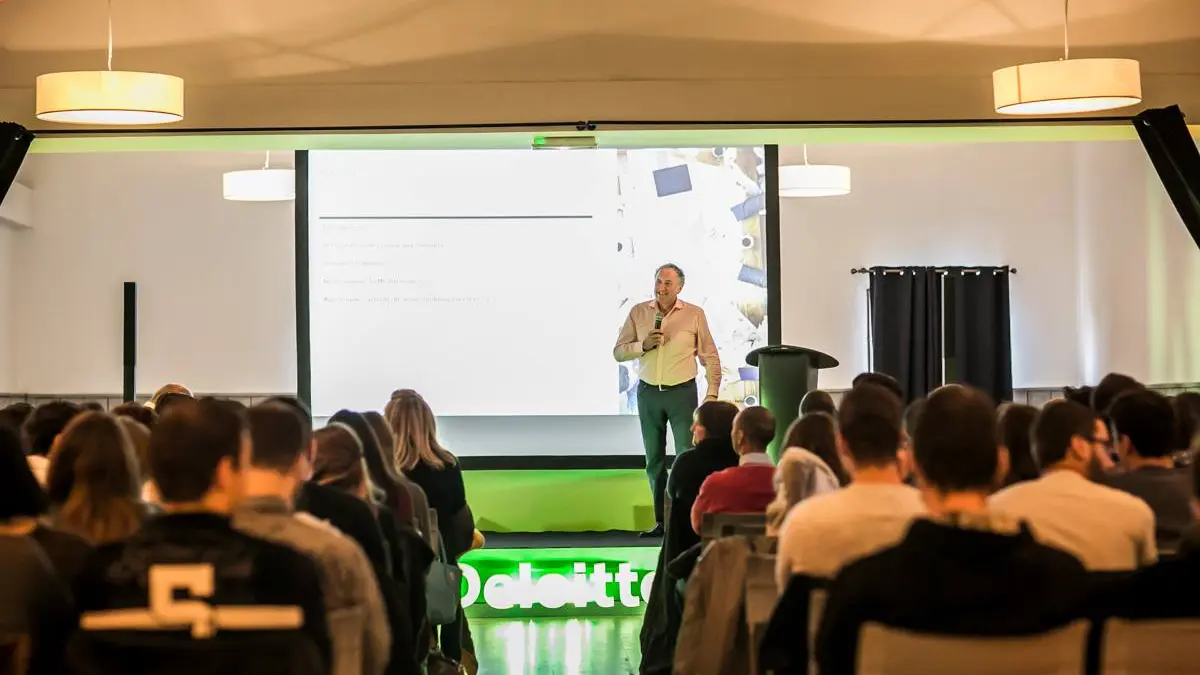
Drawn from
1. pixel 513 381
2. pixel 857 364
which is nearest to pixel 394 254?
pixel 513 381

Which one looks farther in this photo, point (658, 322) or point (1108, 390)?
point (658, 322)

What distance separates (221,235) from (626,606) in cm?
556

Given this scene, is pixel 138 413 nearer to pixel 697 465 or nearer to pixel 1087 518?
pixel 697 465

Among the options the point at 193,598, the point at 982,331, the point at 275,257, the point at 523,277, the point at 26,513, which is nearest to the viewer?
the point at 193,598

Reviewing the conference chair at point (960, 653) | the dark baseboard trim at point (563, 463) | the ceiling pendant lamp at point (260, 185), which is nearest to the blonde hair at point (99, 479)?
the conference chair at point (960, 653)

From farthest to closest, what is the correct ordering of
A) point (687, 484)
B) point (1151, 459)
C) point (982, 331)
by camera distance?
point (982, 331) < point (687, 484) < point (1151, 459)

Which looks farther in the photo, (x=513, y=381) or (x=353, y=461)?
(x=513, y=381)

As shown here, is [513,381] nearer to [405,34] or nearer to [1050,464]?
[405,34]

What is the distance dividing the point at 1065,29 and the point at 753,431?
13.1 ft

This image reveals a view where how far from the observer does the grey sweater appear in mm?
2752

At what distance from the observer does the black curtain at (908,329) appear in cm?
1048

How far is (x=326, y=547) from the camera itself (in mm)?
2771

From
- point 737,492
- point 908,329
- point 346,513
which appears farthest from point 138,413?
point 908,329

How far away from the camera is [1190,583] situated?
238 centimetres
